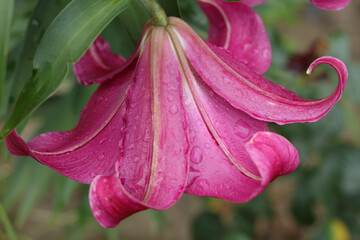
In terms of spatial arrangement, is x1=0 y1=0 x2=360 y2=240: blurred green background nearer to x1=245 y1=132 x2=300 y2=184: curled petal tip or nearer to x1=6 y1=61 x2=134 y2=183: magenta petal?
x1=6 y1=61 x2=134 y2=183: magenta petal

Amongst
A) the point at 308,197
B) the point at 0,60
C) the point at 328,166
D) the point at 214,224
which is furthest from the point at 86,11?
the point at 214,224

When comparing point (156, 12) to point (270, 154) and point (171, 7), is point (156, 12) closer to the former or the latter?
point (171, 7)

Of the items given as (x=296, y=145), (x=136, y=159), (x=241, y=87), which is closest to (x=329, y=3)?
(x=241, y=87)

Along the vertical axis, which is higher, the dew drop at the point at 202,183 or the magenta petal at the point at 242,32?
the magenta petal at the point at 242,32

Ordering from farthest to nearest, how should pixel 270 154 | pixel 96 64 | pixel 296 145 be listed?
pixel 296 145 → pixel 96 64 → pixel 270 154

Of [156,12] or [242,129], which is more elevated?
[156,12]

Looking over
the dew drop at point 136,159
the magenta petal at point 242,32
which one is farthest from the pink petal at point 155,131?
the magenta petal at point 242,32

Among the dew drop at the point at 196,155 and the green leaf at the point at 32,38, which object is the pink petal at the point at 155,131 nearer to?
the dew drop at the point at 196,155

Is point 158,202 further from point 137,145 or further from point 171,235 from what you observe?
point 171,235
